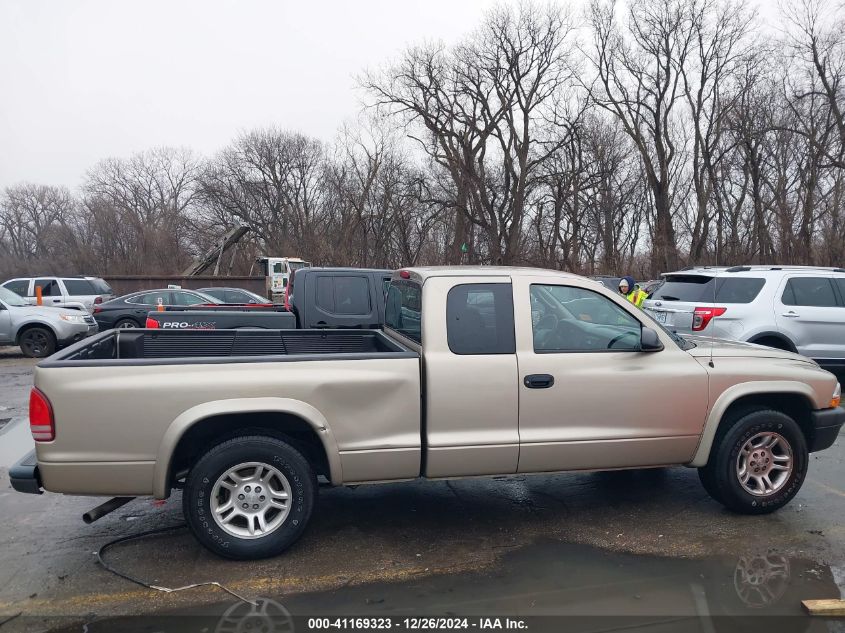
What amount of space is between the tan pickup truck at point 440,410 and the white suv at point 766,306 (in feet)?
13.2

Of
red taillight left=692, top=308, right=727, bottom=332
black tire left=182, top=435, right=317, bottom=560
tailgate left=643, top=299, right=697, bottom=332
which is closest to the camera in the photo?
black tire left=182, top=435, right=317, bottom=560

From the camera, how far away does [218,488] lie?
4012 mm

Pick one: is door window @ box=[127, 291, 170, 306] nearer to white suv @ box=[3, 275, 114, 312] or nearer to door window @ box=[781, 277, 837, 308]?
white suv @ box=[3, 275, 114, 312]

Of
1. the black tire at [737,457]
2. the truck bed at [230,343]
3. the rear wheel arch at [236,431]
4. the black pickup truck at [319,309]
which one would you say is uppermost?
the black pickup truck at [319,309]

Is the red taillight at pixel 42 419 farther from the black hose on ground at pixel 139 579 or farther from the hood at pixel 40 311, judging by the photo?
the hood at pixel 40 311

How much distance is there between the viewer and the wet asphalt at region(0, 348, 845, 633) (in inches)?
139

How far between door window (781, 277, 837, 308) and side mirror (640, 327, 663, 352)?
5.86 m

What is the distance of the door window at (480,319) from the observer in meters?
4.34

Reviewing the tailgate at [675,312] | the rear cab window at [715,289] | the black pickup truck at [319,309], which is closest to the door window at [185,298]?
the black pickup truck at [319,309]

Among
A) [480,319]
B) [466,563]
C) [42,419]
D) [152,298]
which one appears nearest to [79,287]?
[152,298]

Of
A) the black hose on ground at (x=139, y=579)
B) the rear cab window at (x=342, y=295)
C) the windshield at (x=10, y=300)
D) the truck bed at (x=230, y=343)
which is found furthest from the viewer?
the windshield at (x=10, y=300)

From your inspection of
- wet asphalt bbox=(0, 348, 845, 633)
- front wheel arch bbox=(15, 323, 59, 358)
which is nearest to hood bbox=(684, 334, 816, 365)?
wet asphalt bbox=(0, 348, 845, 633)

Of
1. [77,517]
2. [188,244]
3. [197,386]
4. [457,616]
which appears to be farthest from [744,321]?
[188,244]

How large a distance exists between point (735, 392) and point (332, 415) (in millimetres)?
2855
